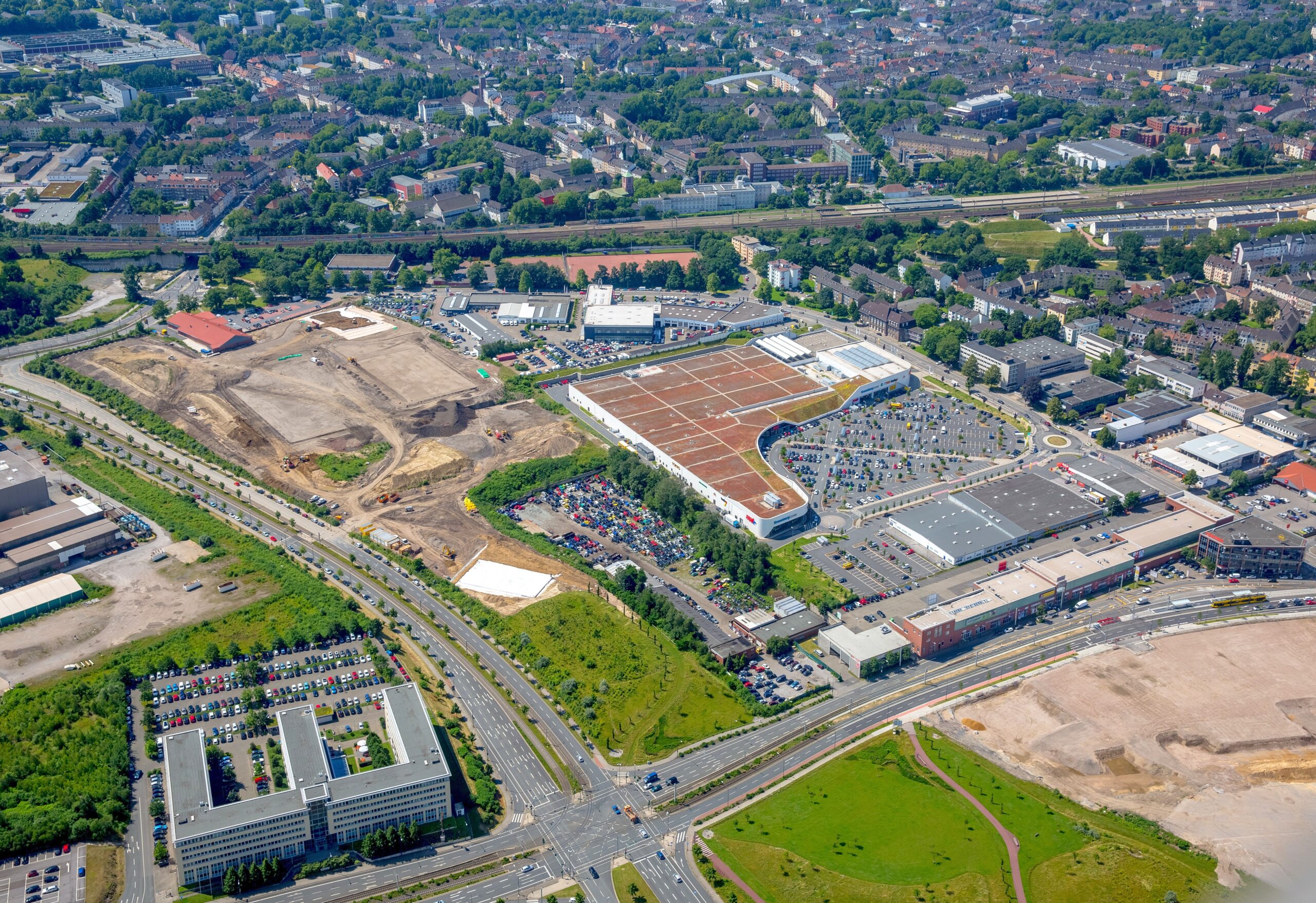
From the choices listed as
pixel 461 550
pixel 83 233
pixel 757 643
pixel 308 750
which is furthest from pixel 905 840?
pixel 83 233

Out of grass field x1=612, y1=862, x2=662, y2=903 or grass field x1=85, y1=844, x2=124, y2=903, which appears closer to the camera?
grass field x1=85, y1=844, x2=124, y2=903

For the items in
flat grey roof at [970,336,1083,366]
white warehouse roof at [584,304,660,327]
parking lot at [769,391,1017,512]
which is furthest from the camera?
white warehouse roof at [584,304,660,327]

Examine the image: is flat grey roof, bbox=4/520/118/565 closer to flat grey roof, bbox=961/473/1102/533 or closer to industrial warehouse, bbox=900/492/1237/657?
industrial warehouse, bbox=900/492/1237/657

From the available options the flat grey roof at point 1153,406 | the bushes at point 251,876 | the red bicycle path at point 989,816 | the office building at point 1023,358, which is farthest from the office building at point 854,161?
the bushes at point 251,876

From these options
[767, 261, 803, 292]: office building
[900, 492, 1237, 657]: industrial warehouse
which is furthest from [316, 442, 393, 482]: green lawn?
[767, 261, 803, 292]: office building

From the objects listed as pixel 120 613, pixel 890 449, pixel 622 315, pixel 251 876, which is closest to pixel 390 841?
pixel 251 876

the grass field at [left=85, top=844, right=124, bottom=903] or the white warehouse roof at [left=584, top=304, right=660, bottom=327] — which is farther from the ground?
the white warehouse roof at [left=584, top=304, right=660, bottom=327]

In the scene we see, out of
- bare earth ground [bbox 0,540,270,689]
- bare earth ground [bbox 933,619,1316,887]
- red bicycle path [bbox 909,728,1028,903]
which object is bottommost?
bare earth ground [bbox 933,619,1316,887]

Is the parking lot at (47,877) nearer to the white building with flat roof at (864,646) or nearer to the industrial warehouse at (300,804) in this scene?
the industrial warehouse at (300,804)
